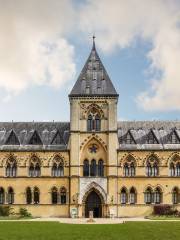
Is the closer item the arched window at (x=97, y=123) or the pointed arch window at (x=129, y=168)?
the arched window at (x=97, y=123)

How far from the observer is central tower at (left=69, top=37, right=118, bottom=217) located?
75.6 metres

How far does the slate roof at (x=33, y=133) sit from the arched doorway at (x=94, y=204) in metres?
8.12

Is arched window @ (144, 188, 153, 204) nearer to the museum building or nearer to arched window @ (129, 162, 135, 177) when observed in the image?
the museum building

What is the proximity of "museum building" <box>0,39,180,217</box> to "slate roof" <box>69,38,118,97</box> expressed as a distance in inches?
5.8

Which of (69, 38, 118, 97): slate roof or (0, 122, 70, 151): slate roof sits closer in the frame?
(69, 38, 118, 97): slate roof

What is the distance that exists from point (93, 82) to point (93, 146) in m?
9.54

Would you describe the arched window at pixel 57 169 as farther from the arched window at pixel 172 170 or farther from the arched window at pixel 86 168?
the arched window at pixel 172 170

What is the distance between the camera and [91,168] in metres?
76.5

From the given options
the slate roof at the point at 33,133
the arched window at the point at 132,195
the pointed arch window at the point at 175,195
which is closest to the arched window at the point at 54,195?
the slate roof at the point at 33,133

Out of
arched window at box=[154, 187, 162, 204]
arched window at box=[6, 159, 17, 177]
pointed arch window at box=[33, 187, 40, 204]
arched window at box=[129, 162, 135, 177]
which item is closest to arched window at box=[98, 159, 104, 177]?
arched window at box=[129, 162, 135, 177]

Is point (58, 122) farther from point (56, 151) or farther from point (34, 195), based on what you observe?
point (34, 195)

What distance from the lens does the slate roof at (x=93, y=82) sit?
7706 centimetres

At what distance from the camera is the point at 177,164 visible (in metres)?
77.8

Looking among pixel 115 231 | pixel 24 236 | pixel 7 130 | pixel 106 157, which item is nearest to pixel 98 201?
pixel 106 157
